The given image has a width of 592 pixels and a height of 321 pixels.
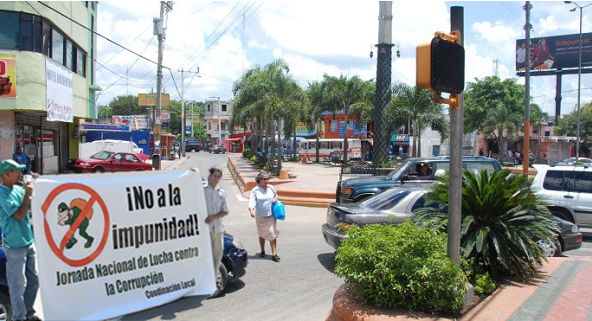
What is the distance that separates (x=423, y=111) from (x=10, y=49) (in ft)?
76.7

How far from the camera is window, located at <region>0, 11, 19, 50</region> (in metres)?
17.1

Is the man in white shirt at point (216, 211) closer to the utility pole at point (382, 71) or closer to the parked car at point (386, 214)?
the parked car at point (386, 214)

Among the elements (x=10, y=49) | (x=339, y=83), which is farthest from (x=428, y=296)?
(x=339, y=83)

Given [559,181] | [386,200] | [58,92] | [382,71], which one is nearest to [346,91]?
[382,71]

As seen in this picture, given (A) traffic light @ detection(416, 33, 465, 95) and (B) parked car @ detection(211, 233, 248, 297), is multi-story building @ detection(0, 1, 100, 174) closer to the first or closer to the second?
(B) parked car @ detection(211, 233, 248, 297)

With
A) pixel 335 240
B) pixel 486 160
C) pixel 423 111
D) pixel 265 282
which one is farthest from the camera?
pixel 423 111

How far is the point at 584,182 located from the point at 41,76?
1825 centimetres

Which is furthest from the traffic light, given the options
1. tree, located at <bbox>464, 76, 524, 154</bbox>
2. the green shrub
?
tree, located at <bbox>464, 76, 524, 154</bbox>

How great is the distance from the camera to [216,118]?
99.8 m

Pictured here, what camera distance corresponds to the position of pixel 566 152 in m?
52.9

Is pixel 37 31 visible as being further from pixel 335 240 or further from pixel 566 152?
pixel 566 152

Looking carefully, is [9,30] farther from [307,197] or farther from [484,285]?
[484,285]

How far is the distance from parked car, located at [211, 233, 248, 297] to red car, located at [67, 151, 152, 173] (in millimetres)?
17127

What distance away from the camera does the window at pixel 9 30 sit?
56.1ft
